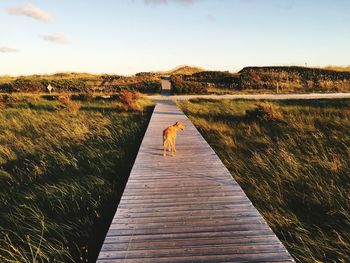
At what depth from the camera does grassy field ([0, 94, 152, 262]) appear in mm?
4297

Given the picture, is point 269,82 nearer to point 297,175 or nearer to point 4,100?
point 4,100

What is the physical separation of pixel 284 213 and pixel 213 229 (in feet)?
5.16

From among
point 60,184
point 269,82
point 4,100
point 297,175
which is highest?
point 269,82

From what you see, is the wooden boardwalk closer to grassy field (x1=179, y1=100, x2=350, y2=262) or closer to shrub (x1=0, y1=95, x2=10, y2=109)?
grassy field (x1=179, y1=100, x2=350, y2=262)

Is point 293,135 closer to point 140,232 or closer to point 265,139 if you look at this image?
point 265,139

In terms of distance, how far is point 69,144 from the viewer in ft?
34.2

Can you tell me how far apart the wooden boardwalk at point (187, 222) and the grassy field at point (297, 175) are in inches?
19.6

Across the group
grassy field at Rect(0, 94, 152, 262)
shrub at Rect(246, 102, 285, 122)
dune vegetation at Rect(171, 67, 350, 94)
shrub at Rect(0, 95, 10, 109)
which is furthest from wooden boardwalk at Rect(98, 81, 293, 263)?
dune vegetation at Rect(171, 67, 350, 94)

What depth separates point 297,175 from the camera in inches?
262

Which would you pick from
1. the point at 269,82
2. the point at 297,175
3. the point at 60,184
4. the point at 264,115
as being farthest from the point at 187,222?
the point at 269,82

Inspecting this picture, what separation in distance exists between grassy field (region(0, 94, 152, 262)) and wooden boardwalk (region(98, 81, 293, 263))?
16.9 inches

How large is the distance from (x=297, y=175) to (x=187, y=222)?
131 inches

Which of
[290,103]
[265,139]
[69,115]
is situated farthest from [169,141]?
[290,103]

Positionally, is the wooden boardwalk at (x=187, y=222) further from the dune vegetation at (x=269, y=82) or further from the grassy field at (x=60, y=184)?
the dune vegetation at (x=269, y=82)
